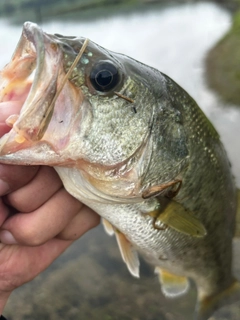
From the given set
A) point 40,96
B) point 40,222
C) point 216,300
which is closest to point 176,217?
point 40,222

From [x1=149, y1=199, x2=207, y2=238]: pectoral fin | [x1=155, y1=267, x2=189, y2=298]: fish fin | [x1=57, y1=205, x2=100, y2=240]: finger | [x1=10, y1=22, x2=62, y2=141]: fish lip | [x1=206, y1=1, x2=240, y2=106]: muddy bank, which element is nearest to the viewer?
[x1=10, y1=22, x2=62, y2=141]: fish lip

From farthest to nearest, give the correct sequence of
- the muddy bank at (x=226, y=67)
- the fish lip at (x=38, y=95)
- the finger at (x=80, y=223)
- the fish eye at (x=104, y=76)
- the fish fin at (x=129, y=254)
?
the muddy bank at (x=226, y=67), the fish fin at (x=129, y=254), the finger at (x=80, y=223), the fish eye at (x=104, y=76), the fish lip at (x=38, y=95)

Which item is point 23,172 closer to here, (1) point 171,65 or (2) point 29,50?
(2) point 29,50

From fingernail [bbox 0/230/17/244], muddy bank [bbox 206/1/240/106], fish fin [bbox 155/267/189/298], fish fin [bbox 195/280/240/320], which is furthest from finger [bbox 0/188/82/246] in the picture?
muddy bank [bbox 206/1/240/106]

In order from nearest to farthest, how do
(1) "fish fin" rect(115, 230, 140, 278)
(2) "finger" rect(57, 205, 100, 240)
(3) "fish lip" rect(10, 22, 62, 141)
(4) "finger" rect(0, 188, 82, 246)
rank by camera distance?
(3) "fish lip" rect(10, 22, 62, 141) < (4) "finger" rect(0, 188, 82, 246) < (2) "finger" rect(57, 205, 100, 240) < (1) "fish fin" rect(115, 230, 140, 278)

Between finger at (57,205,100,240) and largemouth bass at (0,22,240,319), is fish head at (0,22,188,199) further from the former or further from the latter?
finger at (57,205,100,240)

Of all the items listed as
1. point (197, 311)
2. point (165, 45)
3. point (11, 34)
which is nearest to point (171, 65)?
point (165, 45)

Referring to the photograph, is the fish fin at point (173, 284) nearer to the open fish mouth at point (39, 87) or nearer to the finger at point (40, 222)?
the finger at point (40, 222)

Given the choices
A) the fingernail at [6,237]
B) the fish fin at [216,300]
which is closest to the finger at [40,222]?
the fingernail at [6,237]
